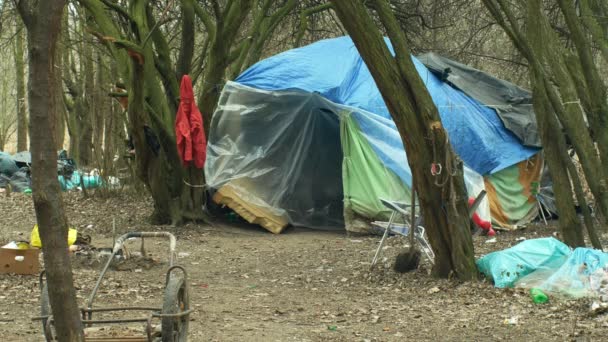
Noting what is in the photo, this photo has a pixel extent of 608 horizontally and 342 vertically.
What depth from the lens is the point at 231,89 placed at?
13.5m

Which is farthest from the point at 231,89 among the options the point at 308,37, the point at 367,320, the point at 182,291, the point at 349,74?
the point at 182,291

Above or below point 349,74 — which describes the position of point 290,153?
below

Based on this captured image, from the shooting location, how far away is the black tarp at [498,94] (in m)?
13.7

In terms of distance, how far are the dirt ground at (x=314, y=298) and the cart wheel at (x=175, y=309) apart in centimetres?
81

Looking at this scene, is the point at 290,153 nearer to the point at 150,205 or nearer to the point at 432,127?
the point at 150,205

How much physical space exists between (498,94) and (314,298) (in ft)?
25.2

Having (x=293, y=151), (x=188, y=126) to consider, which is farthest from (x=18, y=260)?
(x=293, y=151)

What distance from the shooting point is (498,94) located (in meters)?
14.6

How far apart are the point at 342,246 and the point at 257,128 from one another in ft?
9.69

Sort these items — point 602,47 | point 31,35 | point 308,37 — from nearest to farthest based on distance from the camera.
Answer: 1. point 31,35
2. point 602,47
3. point 308,37

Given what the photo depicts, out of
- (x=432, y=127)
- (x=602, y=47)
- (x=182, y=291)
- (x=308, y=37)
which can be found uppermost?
(x=308, y=37)

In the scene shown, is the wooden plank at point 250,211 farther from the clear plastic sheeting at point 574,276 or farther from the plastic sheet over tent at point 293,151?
the clear plastic sheeting at point 574,276

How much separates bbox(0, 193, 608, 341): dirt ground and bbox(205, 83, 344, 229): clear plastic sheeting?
160 centimetres

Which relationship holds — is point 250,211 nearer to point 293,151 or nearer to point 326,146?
point 293,151
